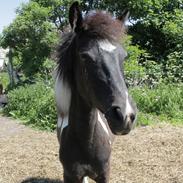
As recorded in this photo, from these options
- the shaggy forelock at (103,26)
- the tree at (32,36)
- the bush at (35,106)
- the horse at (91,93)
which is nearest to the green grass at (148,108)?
the bush at (35,106)

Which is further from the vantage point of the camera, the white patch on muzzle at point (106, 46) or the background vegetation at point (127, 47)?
the background vegetation at point (127, 47)

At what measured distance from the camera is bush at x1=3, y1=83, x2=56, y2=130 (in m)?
7.55

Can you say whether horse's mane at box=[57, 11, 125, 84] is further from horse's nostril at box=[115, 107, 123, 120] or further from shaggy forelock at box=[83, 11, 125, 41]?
horse's nostril at box=[115, 107, 123, 120]

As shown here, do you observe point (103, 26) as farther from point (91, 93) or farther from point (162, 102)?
point (162, 102)

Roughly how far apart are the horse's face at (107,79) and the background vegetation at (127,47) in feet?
18.6

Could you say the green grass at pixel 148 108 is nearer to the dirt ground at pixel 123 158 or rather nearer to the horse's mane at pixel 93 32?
the dirt ground at pixel 123 158

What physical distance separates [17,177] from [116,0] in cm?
758

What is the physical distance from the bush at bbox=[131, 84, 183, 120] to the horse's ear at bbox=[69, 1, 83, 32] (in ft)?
16.0

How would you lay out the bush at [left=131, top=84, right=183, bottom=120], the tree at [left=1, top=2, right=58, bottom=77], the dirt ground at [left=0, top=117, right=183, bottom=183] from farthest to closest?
the tree at [left=1, top=2, right=58, bottom=77]
the bush at [left=131, top=84, right=183, bottom=120]
the dirt ground at [left=0, top=117, right=183, bottom=183]

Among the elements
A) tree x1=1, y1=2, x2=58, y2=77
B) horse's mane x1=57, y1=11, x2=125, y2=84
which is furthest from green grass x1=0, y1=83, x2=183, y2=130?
horse's mane x1=57, y1=11, x2=125, y2=84

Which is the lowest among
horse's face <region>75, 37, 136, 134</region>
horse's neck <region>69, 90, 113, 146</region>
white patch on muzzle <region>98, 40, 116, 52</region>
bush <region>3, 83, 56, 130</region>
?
bush <region>3, 83, 56, 130</region>

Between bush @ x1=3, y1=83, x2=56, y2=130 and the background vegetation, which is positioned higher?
the background vegetation

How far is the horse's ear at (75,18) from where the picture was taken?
7.91 feet

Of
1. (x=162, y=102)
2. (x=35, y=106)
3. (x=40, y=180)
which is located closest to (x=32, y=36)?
(x=35, y=106)
